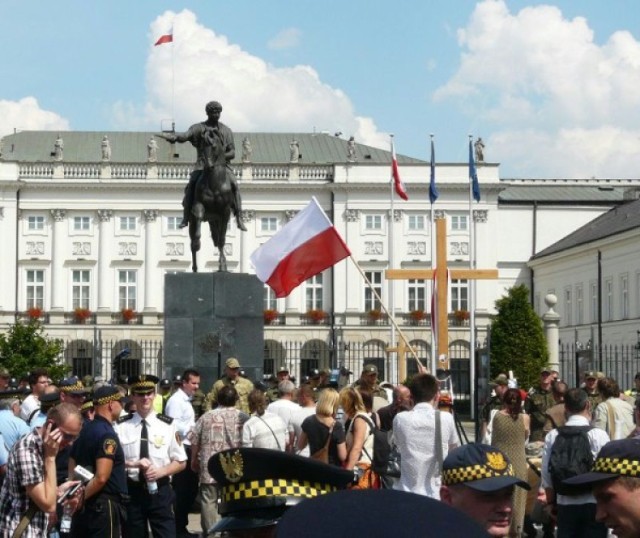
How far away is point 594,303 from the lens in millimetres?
65812

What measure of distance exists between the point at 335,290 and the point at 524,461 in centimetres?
6278

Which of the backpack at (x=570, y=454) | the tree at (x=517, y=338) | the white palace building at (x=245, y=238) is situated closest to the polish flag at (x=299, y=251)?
the backpack at (x=570, y=454)

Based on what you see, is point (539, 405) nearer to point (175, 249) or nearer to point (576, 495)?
point (576, 495)

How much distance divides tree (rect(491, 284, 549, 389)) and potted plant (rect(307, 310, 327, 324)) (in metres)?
18.6

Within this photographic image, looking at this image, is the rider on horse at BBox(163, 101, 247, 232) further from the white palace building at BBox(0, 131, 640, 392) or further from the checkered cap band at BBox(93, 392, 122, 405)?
the white palace building at BBox(0, 131, 640, 392)

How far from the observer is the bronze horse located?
776 inches

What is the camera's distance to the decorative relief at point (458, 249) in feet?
246

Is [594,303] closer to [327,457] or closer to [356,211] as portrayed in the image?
[356,211]

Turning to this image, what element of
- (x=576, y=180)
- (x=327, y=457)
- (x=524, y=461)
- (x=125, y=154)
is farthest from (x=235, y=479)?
(x=576, y=180)

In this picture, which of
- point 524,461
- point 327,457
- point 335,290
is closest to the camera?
point 327,457

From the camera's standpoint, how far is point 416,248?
7525 centimetres

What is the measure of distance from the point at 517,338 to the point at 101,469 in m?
47.0

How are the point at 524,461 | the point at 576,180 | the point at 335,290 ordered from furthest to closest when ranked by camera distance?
the point at 576,180 < the point at 335,290 < the point at 524,461

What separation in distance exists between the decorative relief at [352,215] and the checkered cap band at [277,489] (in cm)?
7120
